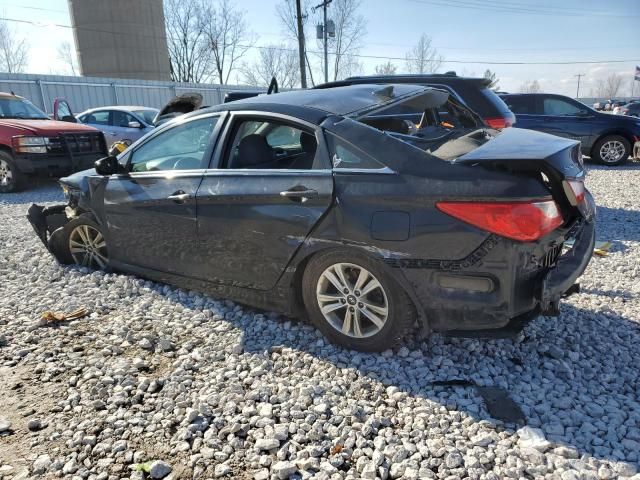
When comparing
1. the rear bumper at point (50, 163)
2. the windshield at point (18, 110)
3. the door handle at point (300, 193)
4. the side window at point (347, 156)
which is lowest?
the rear bumper at point (50, 163)

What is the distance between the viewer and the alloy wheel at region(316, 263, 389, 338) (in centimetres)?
294

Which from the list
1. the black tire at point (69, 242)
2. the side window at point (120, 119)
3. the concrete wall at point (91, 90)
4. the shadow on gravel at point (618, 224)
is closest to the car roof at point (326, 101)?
the black tire at point (69, 242)

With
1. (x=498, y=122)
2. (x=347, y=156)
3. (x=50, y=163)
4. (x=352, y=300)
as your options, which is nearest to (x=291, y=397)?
(x=352, y=300)

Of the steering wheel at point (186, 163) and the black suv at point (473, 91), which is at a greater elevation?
the black suv at point (473, 91)

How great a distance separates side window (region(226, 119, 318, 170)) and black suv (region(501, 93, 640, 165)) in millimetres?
9159

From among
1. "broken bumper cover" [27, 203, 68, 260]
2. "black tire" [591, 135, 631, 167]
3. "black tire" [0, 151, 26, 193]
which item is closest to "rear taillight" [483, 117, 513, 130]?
"broken bumper cover" [27, 203, 68, 260]

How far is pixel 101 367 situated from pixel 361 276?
5.75 feet

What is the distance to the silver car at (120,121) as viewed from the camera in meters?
12.2

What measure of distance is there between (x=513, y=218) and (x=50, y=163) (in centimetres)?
927

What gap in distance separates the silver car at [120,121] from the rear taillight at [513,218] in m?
11.0

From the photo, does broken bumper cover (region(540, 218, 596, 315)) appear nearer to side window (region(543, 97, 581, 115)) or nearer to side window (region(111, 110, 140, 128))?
side window (region(543, 97, 581, 115))

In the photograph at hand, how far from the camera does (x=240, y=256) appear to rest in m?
3.40

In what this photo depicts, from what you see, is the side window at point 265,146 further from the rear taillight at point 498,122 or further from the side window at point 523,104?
the side window at point 523,104

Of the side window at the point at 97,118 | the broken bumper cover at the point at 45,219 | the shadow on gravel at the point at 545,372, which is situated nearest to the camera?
the shadow on gravel at the point at 545,372
